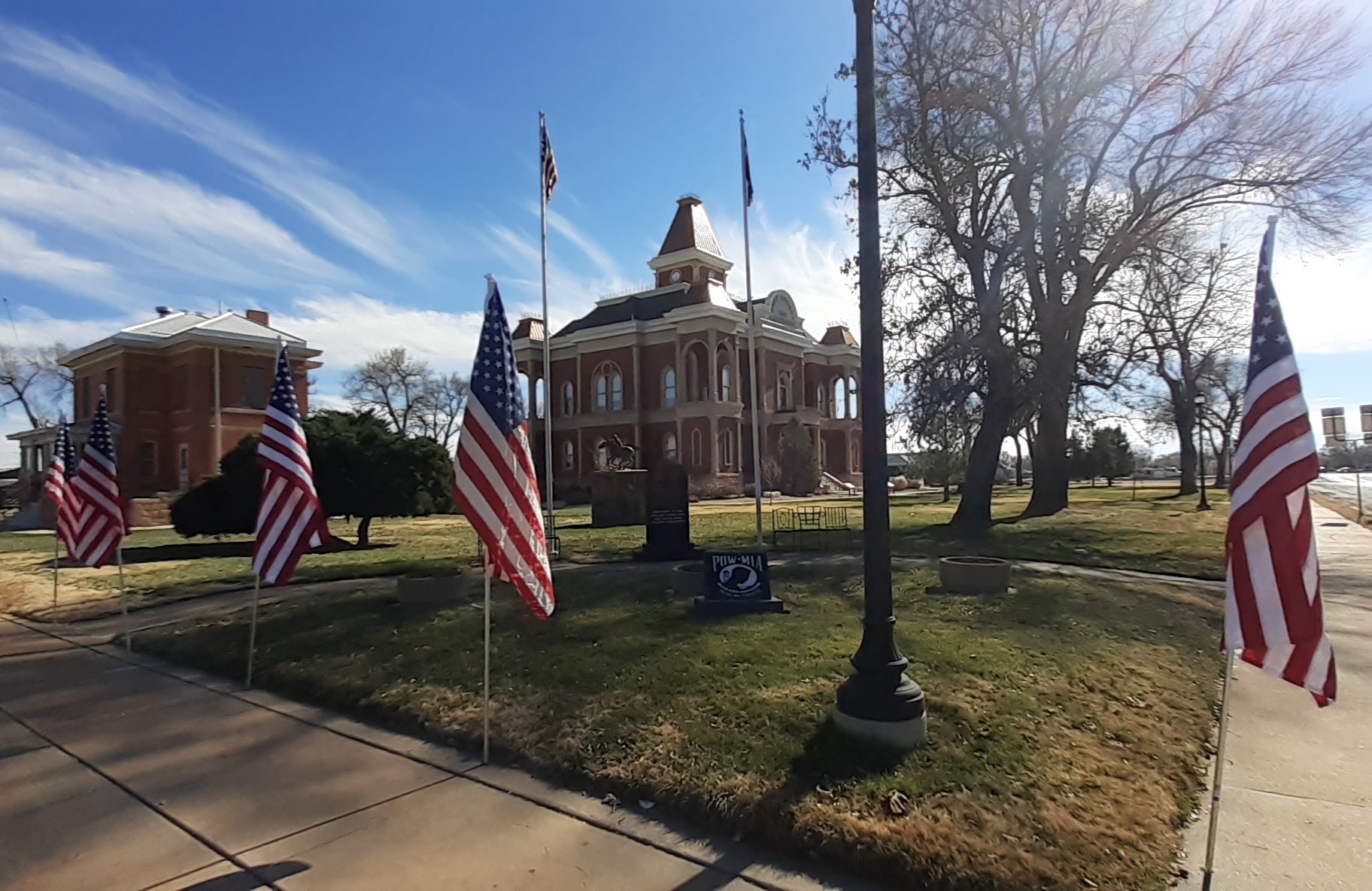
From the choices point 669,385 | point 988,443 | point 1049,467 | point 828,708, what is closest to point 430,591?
point 828,708

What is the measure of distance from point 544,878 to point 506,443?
2940mm

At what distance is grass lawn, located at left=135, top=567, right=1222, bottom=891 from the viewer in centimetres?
447

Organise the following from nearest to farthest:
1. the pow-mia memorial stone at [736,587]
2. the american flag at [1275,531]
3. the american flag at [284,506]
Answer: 1. the american flag at [1275,531]
2. the american flag at [284,506]
3. the pow-mia memorial stone at [736,587]

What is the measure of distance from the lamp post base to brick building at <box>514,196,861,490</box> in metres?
44.0

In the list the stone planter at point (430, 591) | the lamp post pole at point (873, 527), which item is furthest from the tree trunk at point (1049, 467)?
the lamp post pole at point (873, 527)

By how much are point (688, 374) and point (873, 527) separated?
156ft

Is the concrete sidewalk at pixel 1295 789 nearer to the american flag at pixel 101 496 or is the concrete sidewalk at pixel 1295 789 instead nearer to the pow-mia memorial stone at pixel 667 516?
the pow-mia memorial stone at pixel 667 516

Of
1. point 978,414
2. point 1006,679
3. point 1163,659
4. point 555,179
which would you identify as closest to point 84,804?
point 1006,679

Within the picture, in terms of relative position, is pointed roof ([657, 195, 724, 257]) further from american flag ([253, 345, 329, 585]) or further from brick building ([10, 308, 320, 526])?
american flag ([253, 345, 329, 585])

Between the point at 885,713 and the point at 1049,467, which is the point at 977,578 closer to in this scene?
the point at 885,713

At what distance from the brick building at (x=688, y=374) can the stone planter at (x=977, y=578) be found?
125ft

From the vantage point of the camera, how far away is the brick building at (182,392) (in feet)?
144

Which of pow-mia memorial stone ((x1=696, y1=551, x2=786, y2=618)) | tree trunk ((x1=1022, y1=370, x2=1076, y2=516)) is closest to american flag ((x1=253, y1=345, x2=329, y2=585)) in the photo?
pow-mia memorial stone ((x1=696, y1=551, x2=786, y2=618))

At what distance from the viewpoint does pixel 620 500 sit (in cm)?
2702
